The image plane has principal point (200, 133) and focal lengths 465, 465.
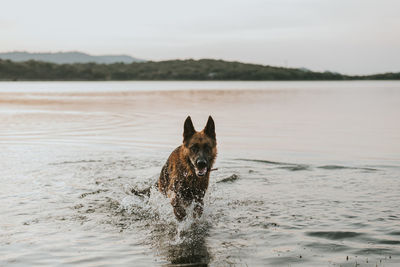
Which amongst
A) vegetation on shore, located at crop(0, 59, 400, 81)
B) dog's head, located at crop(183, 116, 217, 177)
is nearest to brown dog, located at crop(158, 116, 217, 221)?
dog's head, located at crop(183, 116, 217, 177)

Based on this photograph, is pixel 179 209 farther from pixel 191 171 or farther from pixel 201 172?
pixel 201 172

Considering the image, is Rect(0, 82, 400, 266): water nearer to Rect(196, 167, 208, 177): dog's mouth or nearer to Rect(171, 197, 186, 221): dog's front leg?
Rect(171, 197, 186, 221): dog's front leg

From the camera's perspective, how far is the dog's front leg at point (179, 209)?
8320mm

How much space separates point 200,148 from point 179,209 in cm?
117

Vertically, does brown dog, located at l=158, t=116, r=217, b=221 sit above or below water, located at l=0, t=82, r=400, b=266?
above

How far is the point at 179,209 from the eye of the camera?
8320 mm

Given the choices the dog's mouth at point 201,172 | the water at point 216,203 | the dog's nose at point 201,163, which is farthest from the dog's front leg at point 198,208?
the dog's nose at point 201,163

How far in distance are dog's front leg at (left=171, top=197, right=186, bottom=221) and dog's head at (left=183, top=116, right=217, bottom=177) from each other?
0.73 meters

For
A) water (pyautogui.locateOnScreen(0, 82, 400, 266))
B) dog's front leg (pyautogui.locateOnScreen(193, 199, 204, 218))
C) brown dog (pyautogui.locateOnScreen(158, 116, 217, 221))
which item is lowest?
water (pyautogui.locateOnScreen(0, 82, 400, 266))

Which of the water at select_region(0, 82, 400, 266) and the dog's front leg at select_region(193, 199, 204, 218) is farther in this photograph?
the dog's front leg at select_region(193, 199, 204, 218)

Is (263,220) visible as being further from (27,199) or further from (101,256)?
(27,199)

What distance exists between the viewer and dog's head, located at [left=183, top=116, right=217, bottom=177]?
26.0ft

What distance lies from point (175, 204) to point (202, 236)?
3.24 ft

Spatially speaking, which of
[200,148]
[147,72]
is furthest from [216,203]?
[147,72]
